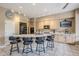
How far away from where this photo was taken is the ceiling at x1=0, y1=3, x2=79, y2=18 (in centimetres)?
287

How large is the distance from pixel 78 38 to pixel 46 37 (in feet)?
3.18

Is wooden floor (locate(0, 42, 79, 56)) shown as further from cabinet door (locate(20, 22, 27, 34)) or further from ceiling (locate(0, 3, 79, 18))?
ceiling (locate(0, 3, 79, 18))

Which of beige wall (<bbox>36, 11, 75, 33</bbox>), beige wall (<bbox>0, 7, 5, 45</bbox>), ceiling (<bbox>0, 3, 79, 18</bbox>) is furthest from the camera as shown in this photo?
beige wall (<bbox>36, 11, 75, 33</bbox>)

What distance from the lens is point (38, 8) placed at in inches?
119

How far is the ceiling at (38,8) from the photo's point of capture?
9.42 feet

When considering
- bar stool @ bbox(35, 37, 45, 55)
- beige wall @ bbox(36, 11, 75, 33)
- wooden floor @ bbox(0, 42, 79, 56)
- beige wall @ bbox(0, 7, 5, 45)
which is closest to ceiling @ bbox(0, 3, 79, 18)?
beige wall @ bbox(36, 11, 75, 33)

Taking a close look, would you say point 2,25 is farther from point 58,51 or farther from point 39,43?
point 58,51

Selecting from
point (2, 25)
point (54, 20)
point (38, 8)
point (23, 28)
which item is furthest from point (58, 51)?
point (2, 25)

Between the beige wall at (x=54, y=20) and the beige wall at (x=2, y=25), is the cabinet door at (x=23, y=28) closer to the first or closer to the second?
the beige wall at (x=54, y=20)

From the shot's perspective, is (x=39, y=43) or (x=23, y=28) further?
(x=39, y=43)

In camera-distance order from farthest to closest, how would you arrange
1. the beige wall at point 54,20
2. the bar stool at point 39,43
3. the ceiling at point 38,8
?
the bar stool at point 39,43 → the beige wall at point 54,20 → the ceiling at point 38,8

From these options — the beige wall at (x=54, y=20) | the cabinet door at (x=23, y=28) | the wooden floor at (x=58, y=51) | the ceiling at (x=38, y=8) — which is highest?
the ceiling at (x=38, y=8)

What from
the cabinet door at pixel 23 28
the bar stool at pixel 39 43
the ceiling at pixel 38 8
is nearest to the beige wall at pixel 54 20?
the ceiling at pixel 38 8

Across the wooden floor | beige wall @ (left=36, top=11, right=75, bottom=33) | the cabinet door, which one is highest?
beige wall @ (left=36, top=11, right=75, bottom=33)
